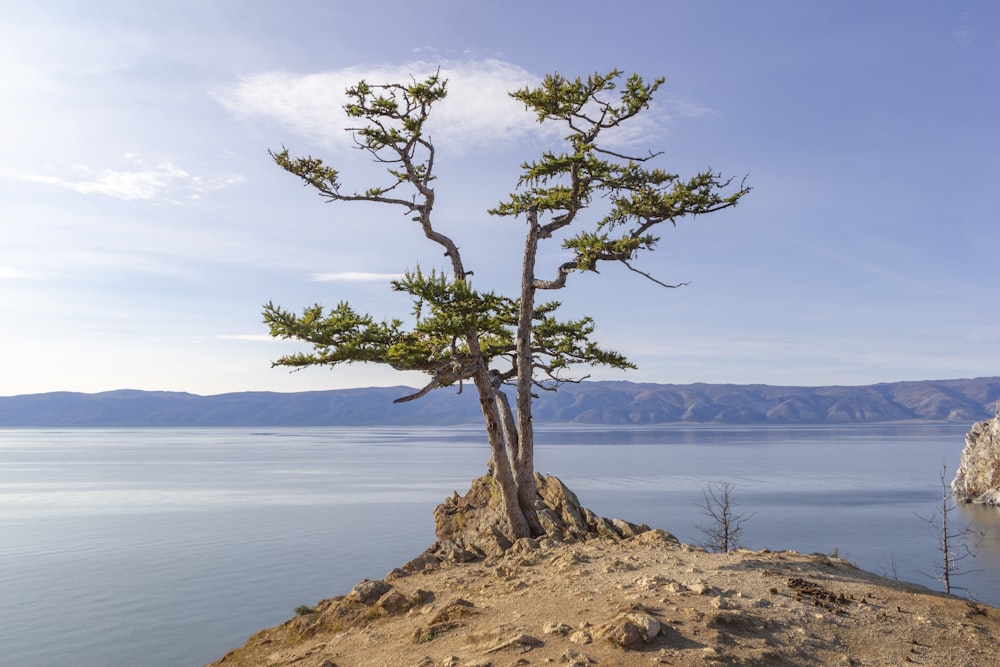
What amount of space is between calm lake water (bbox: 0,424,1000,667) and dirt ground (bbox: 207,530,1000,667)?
55.1 ft

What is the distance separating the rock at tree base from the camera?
23484 millimetres

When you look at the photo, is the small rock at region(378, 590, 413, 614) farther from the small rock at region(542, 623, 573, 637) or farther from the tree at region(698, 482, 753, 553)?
the tree at region(698, 482, 753, 553)

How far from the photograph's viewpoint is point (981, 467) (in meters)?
89.4

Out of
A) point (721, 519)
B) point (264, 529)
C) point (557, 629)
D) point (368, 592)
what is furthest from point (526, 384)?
point (264, 529)

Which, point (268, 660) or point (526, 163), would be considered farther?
point (526, 163)

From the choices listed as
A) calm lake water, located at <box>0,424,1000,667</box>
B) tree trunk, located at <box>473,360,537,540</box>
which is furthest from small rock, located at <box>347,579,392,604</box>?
calm lake water, located at <box>0,424,1000,667</box>

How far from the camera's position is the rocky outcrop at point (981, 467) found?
85250 millimetres

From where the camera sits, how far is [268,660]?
57.2 ft

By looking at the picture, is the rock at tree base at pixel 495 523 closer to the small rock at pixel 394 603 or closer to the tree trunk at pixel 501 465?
the tree trunk at pixel 501 465

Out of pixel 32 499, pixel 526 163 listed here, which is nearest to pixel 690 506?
pixel 526 163

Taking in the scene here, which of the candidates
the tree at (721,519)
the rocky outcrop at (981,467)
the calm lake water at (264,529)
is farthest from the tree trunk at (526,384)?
the rocky outcrop at (981,467)

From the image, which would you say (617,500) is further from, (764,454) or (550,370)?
(764,454)

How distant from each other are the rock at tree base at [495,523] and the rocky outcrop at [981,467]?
3130 inches

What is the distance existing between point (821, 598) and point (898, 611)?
4.98 feet
